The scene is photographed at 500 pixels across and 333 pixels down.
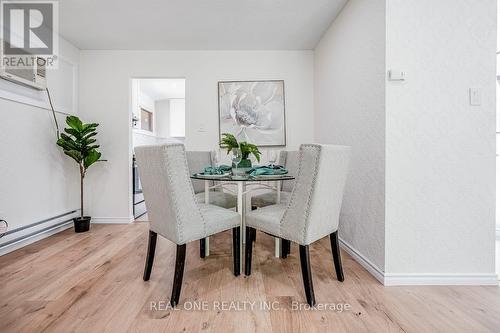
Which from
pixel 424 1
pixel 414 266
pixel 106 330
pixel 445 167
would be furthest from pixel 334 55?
pixel 106 330

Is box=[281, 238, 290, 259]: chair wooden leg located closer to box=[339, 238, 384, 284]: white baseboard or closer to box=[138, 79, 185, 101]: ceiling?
box=[339, 238, 384, 284]: white baseboard

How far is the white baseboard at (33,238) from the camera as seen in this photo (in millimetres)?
2201

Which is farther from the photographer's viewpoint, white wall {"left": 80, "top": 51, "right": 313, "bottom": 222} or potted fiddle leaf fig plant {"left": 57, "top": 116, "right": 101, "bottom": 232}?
white wall {"left": 80, "top": 51, "right": 313, "bottom": 222}

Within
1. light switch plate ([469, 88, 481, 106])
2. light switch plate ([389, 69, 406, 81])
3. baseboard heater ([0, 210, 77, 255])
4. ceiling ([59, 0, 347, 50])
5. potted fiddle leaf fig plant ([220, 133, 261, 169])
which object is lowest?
baseboard heater ([0, 210, 77, 255])

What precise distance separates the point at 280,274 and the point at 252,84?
8.21ft

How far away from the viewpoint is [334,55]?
258 centimetres

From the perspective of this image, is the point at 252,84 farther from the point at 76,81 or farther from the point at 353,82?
the point at 76,81

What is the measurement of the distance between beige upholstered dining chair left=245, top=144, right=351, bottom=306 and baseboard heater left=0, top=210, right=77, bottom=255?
252cm

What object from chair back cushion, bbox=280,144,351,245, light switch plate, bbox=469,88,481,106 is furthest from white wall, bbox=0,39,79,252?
light switch plate, bbox=469,88,481,106

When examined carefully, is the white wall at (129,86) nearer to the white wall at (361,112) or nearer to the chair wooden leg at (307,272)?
the white wall at (361,112)

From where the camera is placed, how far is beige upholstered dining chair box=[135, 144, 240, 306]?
1357 millimetres

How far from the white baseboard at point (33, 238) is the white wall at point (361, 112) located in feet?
10.7

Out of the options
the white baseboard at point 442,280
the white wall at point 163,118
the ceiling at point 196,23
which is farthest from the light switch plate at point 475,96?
the white wall at point 163,118

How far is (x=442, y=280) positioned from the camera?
1.63 m
